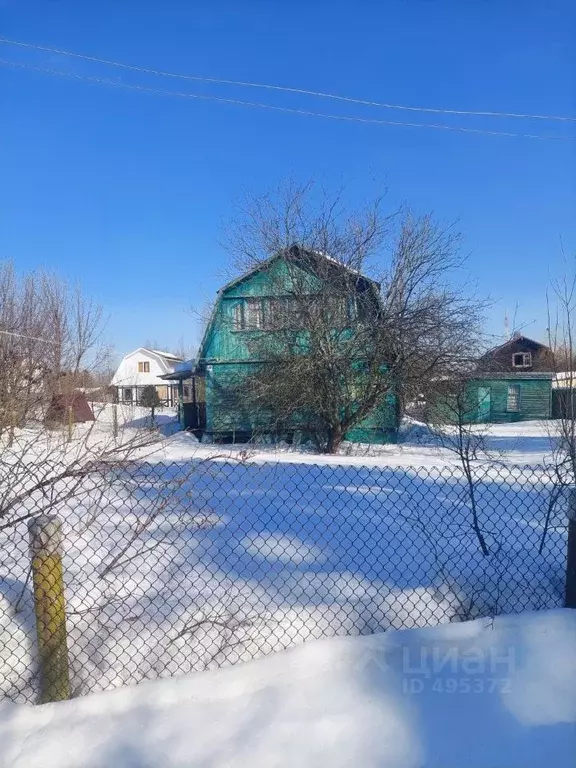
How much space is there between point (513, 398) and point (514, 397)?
0.24 ft

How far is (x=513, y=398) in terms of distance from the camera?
29594 mm

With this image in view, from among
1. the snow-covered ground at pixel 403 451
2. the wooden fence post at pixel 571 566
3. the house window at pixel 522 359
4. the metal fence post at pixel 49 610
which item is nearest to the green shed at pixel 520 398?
the house window at pixel 522 359

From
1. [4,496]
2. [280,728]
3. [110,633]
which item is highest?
[4,496]

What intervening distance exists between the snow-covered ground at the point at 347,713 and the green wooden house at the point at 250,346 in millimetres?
12344

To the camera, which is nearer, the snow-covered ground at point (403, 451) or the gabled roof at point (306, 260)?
the snow-covered ground at point (403, 451)

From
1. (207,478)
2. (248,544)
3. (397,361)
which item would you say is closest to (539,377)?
(397,361)

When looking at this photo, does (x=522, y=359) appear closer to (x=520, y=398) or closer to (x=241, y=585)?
(x=520, y=398)

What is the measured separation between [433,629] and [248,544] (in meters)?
1.45

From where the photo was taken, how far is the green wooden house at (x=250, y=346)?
51.5 ft

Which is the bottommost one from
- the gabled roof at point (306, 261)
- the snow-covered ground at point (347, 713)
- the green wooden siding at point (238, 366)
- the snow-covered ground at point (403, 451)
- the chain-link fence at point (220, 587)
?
the snow-covered ground at point (403, 451)

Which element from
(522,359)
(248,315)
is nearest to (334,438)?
(248,315)

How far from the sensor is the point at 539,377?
1134 inches

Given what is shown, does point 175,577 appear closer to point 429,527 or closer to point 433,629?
point 433,629

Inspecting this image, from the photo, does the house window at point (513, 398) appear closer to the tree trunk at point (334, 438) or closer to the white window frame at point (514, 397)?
the white window frame at point (514, 397)
